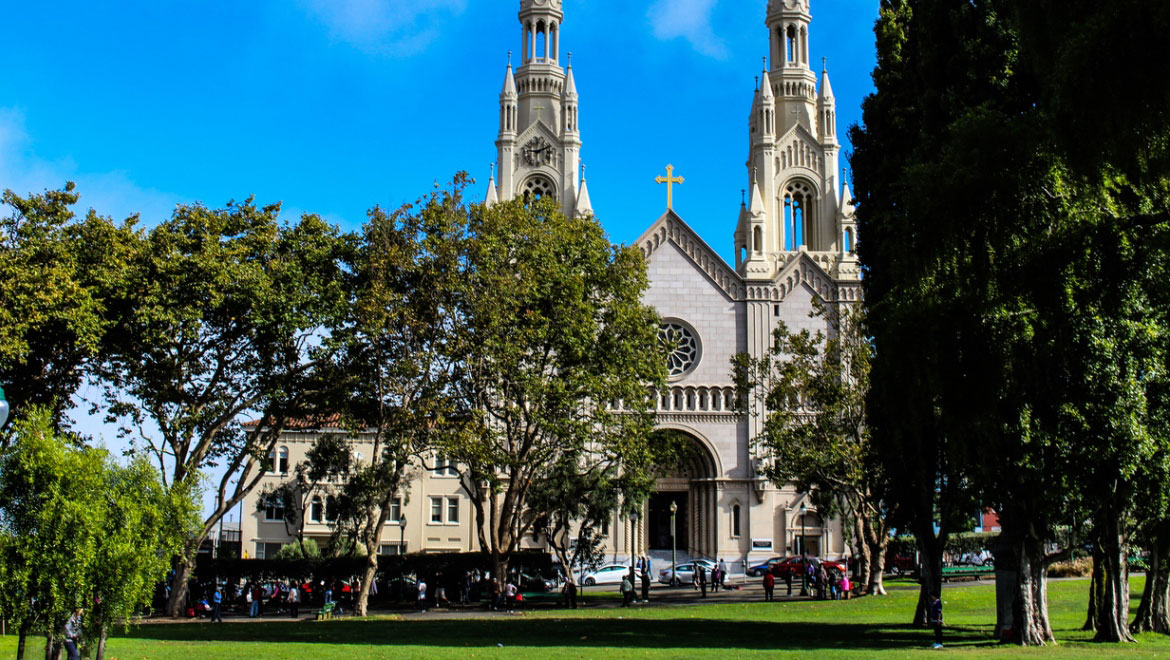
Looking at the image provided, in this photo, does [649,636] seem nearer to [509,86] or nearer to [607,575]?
[607,575]

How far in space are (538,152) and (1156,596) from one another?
4708 centimetres

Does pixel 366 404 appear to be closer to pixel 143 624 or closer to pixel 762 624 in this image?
pixel 143 624

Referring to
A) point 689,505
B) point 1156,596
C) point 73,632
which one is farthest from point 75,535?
point 689,505

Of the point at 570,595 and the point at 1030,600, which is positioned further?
the point at 570,595

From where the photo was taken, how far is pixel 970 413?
21.0m

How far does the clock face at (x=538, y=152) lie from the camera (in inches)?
2685

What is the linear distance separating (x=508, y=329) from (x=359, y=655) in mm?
15230

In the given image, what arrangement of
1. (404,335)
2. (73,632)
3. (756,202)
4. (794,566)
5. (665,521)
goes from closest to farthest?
(73,632) < (404,335) < (794,566) < (665,521) < (756,202)

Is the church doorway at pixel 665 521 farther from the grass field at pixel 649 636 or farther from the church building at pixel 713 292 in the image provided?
the grass field at pixel 649 636

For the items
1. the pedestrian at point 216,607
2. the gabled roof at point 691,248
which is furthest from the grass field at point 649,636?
the gabled roof at point 691,248

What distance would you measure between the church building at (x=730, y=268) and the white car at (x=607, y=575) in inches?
83.3

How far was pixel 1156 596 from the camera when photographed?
27.8 meters

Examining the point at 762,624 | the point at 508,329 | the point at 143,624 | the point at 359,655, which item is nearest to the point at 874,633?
the point at 762,624

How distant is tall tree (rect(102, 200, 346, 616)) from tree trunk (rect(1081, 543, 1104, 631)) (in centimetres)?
2156
